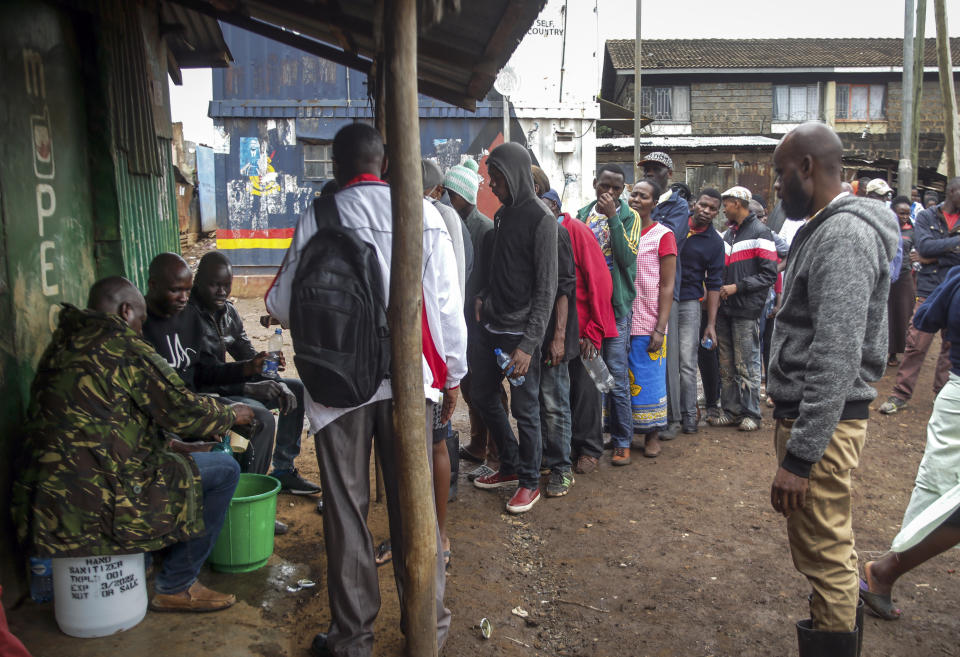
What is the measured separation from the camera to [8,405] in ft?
10.1

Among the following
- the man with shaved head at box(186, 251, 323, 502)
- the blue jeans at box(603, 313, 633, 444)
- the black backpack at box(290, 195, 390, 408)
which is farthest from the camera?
the blue jeans at box(603, 313, 633, 444)

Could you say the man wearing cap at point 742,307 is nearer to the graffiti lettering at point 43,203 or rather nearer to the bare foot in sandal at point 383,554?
the bare foot in sandal at point 383,554

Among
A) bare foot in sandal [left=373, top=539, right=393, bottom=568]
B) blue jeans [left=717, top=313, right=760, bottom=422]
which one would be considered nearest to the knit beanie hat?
bare foot in sandal [left=373, top=539, right=393, bottom=568]

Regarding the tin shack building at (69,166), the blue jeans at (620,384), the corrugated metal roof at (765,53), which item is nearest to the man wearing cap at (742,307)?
the blue jeans at (620,384)

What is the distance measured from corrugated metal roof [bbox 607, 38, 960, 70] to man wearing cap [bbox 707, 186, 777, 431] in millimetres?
21858

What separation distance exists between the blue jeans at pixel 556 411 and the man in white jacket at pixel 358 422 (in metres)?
2.18

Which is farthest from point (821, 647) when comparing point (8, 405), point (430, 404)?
point (8, 405)

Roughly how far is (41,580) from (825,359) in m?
3.28

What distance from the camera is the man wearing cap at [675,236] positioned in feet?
20.0

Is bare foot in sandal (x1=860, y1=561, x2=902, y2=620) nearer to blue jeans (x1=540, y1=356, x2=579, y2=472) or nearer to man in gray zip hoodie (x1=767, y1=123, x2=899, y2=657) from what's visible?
man in gray zip hoodie (x1=767, y1=123, x2=899, y2=657)

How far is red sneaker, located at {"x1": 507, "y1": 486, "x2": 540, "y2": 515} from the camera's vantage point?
466cm

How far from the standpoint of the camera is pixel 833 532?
8.08 feet

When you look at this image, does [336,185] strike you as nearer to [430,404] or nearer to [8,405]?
[430,404]

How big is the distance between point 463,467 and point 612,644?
251cm
